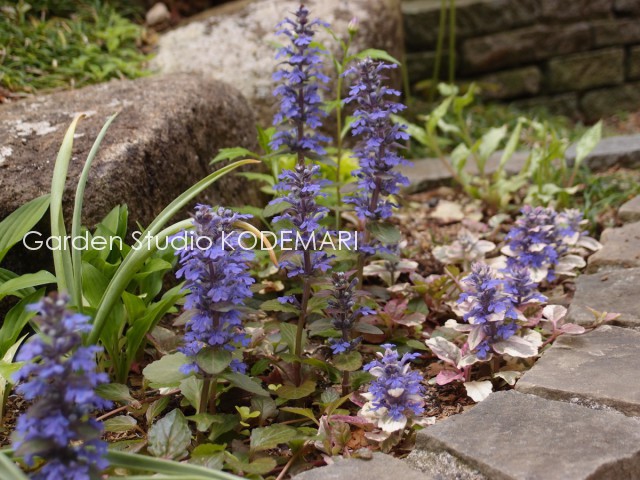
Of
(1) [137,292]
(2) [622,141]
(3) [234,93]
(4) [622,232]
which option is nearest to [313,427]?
(1) [137,292]

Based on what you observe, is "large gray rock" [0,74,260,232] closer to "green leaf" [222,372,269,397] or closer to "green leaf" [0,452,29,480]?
"green leaf" [222,372,269,397]

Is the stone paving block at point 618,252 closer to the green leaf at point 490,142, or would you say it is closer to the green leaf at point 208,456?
the green leaf at point 490,142

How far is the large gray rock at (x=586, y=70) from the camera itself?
574cm

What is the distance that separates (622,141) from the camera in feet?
14.1

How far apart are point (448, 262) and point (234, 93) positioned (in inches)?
54.4

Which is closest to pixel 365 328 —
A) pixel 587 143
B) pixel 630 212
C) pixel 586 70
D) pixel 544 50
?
pixel 630 212

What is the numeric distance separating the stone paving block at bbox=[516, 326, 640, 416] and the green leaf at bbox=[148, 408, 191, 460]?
3.08 feet

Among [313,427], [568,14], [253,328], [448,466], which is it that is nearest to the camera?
[448,466]

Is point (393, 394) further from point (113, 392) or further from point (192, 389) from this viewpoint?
point (113, 392)

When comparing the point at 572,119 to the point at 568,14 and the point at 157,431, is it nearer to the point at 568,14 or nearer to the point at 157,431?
the point at 568,14

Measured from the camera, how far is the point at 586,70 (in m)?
5.78

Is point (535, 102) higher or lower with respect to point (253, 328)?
higher

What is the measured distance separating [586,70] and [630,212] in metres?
2.82

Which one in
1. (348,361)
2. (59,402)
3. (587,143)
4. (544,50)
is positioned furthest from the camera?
(544,50)
